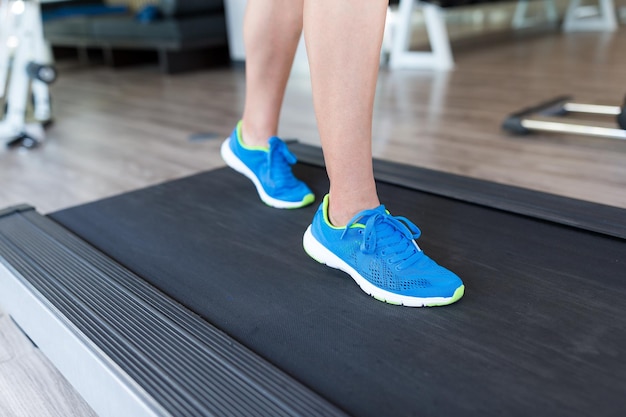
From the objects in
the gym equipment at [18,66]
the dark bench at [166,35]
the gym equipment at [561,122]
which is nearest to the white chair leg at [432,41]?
the dark bench at [166,35]

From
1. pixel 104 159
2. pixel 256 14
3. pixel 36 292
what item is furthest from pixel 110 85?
pixel 36 292

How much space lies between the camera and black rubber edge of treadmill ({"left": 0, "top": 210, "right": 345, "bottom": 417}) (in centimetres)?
62

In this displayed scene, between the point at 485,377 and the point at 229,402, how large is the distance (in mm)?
301

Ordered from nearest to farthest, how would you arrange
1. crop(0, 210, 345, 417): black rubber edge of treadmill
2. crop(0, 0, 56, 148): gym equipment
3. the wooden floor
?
crop(0, 210, 345, 417): black rubber edge of treadmill, the wooden floor, crop(0, 0, 56, 148): gym equipment

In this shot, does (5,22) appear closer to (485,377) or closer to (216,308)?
(216,308)

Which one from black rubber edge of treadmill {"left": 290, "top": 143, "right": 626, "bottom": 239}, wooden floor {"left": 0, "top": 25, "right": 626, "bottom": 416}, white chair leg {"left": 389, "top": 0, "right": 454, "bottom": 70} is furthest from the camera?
white chair leg {"left": 389, "top": 0, "right": 454, "bottom": 70}

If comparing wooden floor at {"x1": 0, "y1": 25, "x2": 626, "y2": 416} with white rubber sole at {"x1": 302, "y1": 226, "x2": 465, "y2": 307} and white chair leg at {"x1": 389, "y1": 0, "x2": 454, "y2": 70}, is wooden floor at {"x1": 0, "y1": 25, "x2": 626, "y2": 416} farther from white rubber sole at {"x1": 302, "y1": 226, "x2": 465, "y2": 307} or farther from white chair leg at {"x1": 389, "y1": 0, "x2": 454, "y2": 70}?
white rubber sole at {"x1": 302, "y1": 226, "x2": 465, "y2": 307}

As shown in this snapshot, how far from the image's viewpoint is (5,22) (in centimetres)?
221

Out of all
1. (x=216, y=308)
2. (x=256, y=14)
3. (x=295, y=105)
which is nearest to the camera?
(x=216, y=308)

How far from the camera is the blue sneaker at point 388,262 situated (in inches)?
32.3

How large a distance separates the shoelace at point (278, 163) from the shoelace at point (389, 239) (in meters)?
0.39

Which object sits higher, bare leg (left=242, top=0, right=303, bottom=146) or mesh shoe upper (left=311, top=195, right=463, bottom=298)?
bare leg (left=242, top=0, right=303, bottom=146)

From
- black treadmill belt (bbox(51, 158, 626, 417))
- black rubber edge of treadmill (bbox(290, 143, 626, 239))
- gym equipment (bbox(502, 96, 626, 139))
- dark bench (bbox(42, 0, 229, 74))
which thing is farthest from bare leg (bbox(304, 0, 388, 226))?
dark bench (bbox(42, 0, 229, 74))

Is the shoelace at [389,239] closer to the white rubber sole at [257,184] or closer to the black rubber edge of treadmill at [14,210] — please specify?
the white rubber sole at [257,184]
